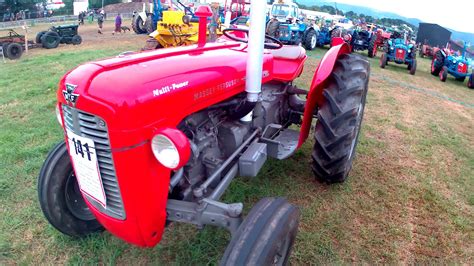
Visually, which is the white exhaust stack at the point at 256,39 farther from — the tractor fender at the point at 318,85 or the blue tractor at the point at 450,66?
the blue tractor at the point at 450,66

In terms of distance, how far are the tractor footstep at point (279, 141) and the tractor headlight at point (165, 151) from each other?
1431 mm

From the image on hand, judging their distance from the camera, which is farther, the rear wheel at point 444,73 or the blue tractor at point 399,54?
the blue tractor at point 399,54

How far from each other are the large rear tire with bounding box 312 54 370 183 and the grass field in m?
0.37

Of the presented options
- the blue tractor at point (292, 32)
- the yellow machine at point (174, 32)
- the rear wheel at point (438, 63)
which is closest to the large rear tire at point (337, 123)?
the yellow machine at point (174, 32)

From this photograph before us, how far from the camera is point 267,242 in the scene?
1.70 metres

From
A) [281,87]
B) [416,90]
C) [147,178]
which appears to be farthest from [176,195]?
[416,90]

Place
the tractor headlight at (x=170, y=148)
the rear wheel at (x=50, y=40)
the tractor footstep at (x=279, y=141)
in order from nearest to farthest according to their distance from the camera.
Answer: the tractor headlight at (x=170, y=148) → the tractor footstep at (x=279, y=141) → the rear wheel at (x=50, y=40)

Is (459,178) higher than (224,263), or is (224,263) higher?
(224,263)

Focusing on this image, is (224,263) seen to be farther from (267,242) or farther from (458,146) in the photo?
(458,146)

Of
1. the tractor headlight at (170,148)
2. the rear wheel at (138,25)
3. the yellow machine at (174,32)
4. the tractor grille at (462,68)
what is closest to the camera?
the tractor headlight at (170,148)

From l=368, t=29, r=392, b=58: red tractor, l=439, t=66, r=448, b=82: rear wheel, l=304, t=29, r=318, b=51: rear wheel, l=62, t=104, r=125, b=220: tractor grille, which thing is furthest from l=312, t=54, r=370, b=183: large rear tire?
l=368, t=29, r=392, b=58: red tractor

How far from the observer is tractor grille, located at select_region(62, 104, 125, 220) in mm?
1642

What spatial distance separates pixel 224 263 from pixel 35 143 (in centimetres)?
345

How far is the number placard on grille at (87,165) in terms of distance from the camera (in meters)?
1.73
